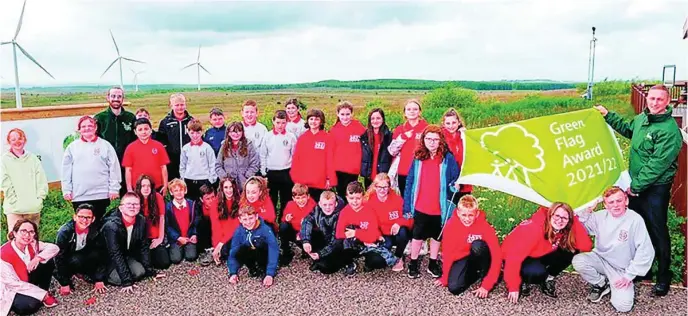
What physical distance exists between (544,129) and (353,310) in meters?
3.10

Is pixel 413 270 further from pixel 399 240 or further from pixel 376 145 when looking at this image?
pixel 376 145

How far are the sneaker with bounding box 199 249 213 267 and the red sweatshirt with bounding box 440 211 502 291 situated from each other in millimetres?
2927

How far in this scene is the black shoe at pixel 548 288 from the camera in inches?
258

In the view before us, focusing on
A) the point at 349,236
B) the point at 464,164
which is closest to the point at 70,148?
the point at 349,236

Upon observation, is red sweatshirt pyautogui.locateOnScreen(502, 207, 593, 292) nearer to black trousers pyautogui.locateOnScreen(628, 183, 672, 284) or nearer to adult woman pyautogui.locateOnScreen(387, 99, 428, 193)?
black trousers pyautogui.locateOnScreen(628, 183, 672, 284)

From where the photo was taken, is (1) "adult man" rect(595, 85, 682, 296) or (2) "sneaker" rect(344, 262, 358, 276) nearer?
(1) "adult man" rect(595, 85, 682, 296)

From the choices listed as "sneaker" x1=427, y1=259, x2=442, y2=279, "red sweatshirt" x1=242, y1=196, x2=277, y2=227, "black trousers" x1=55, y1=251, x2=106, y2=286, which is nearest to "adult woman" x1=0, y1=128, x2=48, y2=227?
"black trousers" x1=55, y1=251, x2=106, y2=286

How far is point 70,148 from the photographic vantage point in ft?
24.6

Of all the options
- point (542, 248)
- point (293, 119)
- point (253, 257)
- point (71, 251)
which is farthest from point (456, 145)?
point (71, 251)

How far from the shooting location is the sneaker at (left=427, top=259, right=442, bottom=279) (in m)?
7.12

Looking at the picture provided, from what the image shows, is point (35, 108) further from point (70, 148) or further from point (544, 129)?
point (544, 129)

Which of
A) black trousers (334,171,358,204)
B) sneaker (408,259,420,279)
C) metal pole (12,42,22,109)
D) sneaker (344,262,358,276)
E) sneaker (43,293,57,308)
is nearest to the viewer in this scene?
sneaker (43,293,57,308)

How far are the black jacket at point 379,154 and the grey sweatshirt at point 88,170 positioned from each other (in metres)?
3.14

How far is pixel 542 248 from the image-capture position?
257 inches
